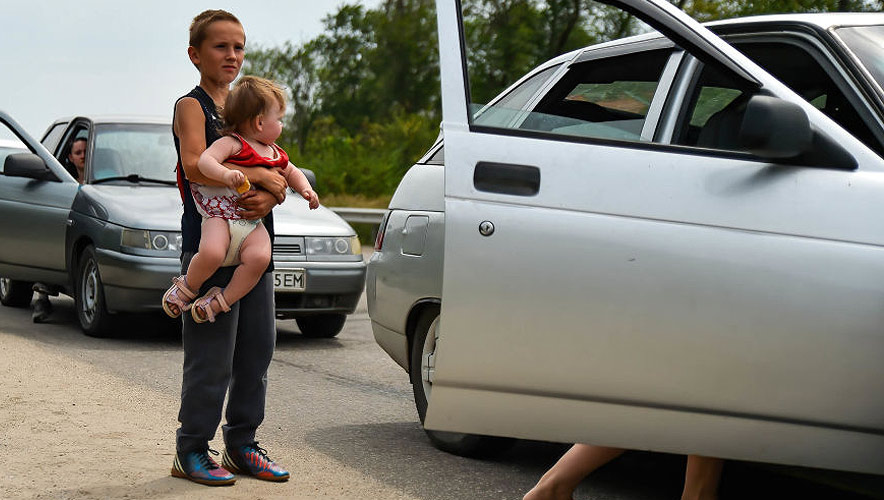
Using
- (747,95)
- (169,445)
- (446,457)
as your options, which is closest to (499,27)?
(747,95)

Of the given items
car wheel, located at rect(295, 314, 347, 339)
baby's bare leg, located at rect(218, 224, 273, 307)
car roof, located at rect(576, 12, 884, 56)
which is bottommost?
car wheel, located at rect(295, 314, 347, 339)

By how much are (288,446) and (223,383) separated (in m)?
0.96

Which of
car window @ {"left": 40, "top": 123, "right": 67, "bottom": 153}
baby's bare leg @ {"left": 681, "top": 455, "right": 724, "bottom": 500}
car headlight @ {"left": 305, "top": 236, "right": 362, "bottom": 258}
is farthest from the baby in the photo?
car window @ {"left": 40, "top": 123, "right": 67, "bottom": 153}

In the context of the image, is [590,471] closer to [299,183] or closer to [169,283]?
[299,183]

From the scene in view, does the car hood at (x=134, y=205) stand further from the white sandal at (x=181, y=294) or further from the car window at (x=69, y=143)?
the white sandal at (x=181, y=294)

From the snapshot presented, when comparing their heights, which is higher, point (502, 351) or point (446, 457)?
point (502, 351)

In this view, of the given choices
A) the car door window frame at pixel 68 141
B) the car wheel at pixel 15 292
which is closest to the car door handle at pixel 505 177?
the car door window frame at pixel 68 141

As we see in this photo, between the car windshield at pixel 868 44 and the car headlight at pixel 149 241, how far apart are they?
545 cm

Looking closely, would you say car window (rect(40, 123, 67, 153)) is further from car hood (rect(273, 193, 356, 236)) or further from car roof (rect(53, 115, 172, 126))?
car hood (rect(273, 193, 356, 236))

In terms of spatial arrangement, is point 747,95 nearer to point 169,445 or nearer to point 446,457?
point 446,457

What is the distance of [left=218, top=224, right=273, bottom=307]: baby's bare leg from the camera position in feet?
14.8

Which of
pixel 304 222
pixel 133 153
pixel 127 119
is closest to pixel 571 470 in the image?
pixel 304 222

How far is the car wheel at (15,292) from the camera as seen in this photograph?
435 inches

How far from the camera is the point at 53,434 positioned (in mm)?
5527
